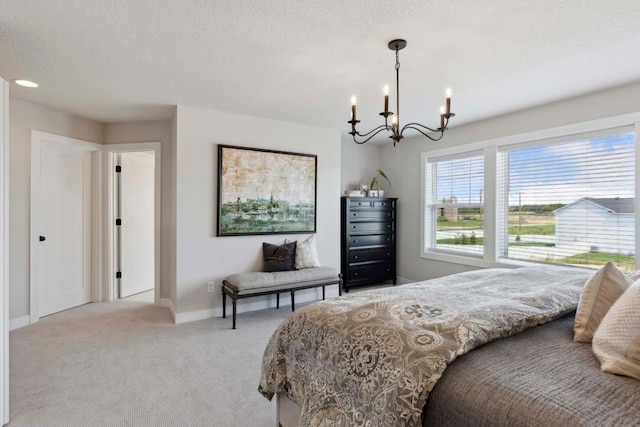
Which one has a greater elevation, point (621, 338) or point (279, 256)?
point (621, 338)

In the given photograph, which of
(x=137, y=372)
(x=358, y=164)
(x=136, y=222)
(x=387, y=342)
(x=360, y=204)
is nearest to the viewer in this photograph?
(x=387, y=342)

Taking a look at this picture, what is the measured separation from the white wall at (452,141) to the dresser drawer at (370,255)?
0.32m

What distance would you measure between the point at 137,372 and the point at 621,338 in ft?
9.31

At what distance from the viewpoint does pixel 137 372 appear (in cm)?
250

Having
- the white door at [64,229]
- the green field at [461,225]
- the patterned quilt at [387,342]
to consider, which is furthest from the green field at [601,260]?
the white door at [64,229]

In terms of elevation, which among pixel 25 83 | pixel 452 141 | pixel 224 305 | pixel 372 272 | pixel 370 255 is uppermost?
pixel 25 83

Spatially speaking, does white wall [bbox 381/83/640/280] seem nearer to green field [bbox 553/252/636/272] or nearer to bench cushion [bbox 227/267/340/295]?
green field [bbox 553/252/636/272]

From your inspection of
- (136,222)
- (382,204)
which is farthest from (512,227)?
(136,222)

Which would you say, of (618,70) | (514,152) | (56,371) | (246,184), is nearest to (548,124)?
(514,152)

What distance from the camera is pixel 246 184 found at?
397 centimetres

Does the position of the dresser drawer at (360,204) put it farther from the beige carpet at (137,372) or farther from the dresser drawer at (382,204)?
the beige carpet at (137,372)

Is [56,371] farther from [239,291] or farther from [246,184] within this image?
[246,184]

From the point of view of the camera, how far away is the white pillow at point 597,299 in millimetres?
1272

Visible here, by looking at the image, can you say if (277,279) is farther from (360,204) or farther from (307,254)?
(360,204)
